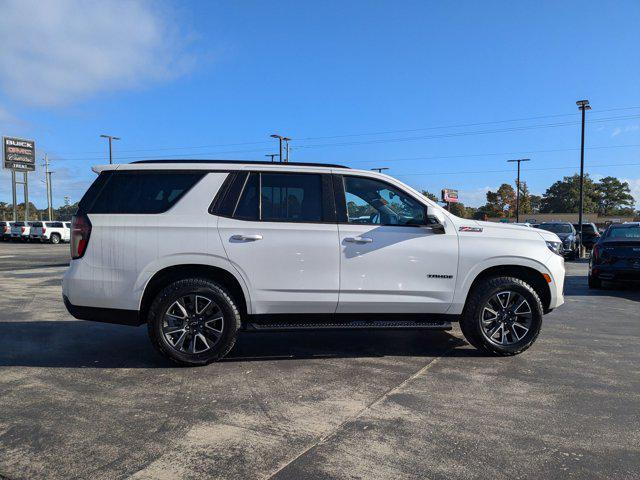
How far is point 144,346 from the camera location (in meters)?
5.66

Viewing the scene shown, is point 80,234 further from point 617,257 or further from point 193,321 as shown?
point 617,257

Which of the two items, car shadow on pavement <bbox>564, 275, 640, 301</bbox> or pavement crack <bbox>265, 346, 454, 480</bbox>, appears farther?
car shadow on pavement <bbox>564, 275, 640, 301</bbox>

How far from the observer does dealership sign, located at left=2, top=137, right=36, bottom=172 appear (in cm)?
5306

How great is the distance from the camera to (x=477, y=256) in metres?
4.99

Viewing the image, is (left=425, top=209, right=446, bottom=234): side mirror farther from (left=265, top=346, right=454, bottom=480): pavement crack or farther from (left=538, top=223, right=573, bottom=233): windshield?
(left=538, top=223, right=573, bottom=233): windshield

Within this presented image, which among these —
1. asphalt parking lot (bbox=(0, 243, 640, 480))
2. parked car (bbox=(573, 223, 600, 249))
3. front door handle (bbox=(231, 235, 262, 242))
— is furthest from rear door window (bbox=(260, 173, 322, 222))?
parked car (bbox=(573, 223, 600, 249))

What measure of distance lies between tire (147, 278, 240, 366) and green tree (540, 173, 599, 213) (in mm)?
103097

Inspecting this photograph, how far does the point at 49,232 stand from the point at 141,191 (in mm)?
35793

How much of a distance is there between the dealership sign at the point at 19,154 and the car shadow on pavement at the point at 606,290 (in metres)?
57.9

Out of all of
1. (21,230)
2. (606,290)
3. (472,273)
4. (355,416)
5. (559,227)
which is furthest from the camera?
(21,230)

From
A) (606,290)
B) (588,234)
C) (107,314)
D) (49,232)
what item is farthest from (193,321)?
(49,232)

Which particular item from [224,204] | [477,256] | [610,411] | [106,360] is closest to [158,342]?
[106,360]

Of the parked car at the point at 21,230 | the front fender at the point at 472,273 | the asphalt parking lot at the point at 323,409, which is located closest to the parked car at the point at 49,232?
the parked car at the point at 21,230

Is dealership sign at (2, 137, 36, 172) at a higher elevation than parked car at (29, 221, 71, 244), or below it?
higher
